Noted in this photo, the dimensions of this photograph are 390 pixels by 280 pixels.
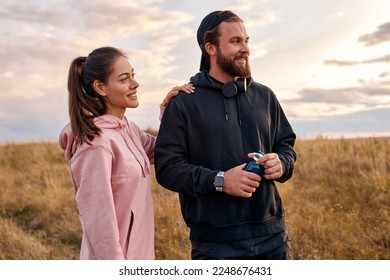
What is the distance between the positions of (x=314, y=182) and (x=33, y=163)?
23.5 ft

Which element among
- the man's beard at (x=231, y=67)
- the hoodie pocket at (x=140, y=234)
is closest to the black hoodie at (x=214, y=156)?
the man's beard at (x=231, y=67)

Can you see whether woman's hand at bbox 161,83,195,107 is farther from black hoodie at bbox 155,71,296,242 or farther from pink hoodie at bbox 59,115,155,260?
pink hoodie at bbox 59,115,155,260

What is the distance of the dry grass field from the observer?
226 inches

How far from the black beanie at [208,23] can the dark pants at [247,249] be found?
1.15 m

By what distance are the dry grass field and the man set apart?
2.48 metres

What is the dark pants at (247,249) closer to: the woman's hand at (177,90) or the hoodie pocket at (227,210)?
the hoodie pocket at (227,210)

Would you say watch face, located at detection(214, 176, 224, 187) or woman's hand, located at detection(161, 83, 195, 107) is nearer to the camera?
watch face, located at detection(214, 176, 224, 187)

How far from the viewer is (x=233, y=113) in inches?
119

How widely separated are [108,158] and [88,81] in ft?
1.94

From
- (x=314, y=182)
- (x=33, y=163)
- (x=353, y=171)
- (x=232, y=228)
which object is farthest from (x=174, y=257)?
(x=33, y=163)

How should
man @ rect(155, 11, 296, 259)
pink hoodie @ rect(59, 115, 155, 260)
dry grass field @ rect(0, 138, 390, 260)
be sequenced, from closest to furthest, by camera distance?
pink hoodie @ rect(59, 115, 155, 260), man @ rect(155, 11, 296, 259), dry grass field @ rect(0, 138, 390, 260)

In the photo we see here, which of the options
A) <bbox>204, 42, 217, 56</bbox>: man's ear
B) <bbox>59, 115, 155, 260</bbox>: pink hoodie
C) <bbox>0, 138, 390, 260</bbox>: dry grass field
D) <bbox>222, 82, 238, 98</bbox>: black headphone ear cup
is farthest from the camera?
<bbox>0, 138, 390, 260</bbox>: dry grass field

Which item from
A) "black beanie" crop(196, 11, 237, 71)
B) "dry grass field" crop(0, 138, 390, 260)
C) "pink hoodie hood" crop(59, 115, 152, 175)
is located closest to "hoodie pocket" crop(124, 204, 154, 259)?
"pink hoodie hood" crop(59, 115, 152, 175)

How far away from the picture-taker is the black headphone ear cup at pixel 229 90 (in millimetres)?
3027
